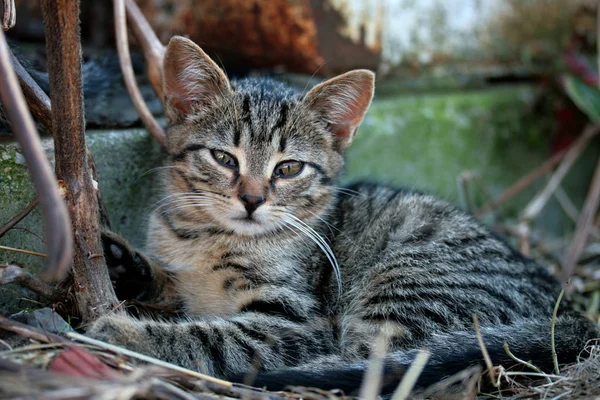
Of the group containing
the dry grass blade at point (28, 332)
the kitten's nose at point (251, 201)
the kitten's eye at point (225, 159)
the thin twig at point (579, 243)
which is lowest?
the thin twig at point (579, 243)

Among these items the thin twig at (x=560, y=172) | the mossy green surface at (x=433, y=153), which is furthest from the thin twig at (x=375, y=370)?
the thin twig at (x=560, y=172)

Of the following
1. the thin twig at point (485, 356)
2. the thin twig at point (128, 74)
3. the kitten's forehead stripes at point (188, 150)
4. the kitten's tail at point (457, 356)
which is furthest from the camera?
the thin twig at point (128, 74)

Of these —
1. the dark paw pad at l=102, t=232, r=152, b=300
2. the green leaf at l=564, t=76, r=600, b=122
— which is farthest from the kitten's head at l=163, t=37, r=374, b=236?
the green leaf at l=564, t=76, r=600, b=122

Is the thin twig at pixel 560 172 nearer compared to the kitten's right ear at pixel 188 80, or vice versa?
the kitten's right ear at pixel 188 80

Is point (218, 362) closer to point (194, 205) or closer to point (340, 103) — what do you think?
point (194, 205)

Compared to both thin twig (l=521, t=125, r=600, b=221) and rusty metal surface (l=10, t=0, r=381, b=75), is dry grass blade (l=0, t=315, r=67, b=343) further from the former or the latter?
thin twig (l=521, t=125, r=600, b=221)

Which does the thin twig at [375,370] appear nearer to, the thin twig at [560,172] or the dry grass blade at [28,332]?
the dry grass blade at [28,332]

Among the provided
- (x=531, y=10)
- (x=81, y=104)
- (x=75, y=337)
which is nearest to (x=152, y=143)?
(x=81, y=104)
